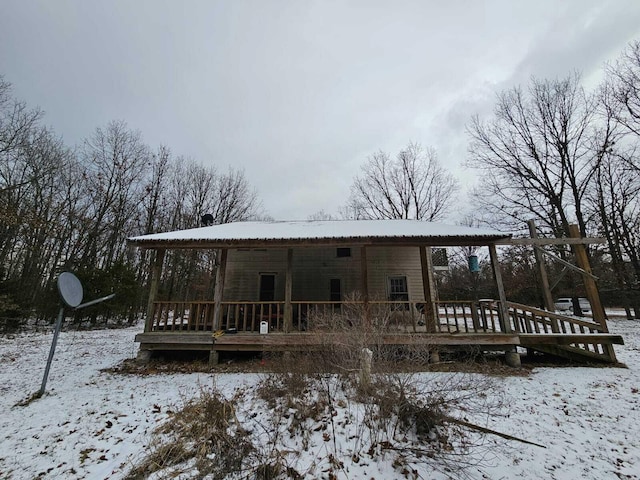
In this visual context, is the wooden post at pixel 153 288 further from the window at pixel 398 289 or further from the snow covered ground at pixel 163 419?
the window at pixel 398 289

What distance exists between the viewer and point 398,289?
11.8m

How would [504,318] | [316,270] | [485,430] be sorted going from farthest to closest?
[316,270], [504,318], [485,430]

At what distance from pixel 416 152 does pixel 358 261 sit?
17.3 metres

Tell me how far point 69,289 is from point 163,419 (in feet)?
12.2

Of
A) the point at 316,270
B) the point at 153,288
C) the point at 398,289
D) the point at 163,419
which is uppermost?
the point at 316,270

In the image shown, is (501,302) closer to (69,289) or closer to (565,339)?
(565,339)

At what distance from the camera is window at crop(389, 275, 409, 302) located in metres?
11.7

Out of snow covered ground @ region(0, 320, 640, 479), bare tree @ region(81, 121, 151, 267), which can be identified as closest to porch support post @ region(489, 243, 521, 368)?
snow covered ground @ region(0, 320, 640, 479)

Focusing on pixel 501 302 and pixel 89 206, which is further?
pixel 89 206

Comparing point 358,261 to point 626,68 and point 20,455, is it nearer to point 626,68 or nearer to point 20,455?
point 20,455

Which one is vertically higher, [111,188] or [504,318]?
[111,188]

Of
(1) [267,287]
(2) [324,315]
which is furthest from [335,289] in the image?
(2) [324,315]

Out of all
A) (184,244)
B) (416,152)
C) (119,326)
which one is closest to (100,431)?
(184,244)

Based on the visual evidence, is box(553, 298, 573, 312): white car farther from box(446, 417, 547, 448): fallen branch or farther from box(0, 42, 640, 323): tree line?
box(446, 417, 547, 448): fallen branch
